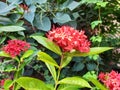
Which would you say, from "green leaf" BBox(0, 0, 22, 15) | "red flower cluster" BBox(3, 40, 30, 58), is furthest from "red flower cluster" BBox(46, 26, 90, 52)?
"green leaf" BBox(0, 0, 22, 15)

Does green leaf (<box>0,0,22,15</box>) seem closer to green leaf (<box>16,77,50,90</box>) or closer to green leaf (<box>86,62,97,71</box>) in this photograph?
green leaf (<box>86,62,97,71</box>)

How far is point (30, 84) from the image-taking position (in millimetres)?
1410

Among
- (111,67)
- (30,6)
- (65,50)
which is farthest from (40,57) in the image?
(111,67)

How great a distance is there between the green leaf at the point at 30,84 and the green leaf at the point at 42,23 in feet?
2.45

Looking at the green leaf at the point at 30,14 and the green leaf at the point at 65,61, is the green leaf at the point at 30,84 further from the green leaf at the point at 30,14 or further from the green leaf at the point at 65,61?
the green leaf at the point at 30,14

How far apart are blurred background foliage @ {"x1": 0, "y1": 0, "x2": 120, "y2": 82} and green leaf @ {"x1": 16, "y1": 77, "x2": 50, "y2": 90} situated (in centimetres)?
66

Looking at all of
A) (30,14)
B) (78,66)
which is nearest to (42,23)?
(30,14)

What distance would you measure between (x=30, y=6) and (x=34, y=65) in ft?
1.34

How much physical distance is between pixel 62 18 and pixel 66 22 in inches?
2.4

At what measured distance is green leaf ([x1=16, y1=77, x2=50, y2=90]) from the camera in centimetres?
138

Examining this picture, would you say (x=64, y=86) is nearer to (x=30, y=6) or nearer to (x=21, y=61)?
(x=21, y=61)

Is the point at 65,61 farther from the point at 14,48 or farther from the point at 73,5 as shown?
the point at 73,5

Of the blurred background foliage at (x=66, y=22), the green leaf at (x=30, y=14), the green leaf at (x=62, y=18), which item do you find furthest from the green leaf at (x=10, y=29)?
the green leaf at (x=62, y=18)

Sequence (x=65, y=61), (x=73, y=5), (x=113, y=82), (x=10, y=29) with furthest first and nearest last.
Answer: (x=73, y=5)
(x=10, y=29)
(x=65, y=61)
(x=113, y=82)
